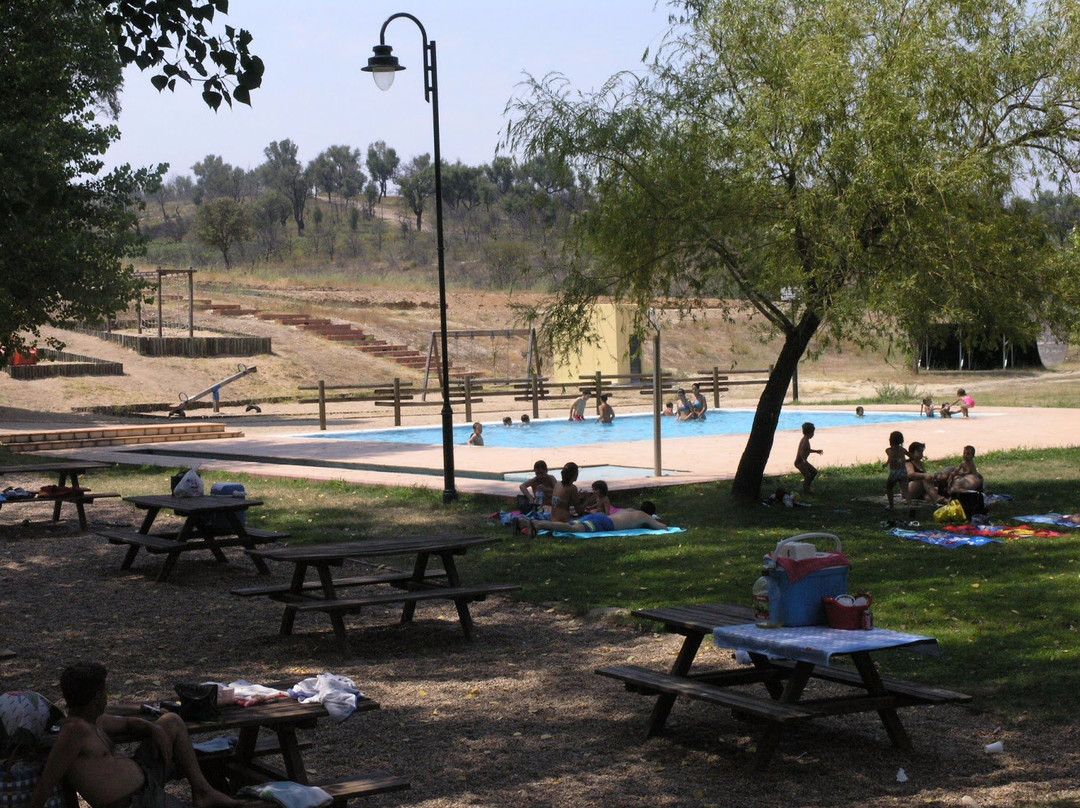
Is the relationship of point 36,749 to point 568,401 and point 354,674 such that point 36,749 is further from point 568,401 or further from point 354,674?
point 568,401

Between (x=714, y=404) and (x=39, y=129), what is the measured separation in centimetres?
1937

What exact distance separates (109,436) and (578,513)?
1475cm

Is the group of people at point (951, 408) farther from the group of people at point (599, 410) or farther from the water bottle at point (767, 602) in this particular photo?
the water bottle at point (767, 602)

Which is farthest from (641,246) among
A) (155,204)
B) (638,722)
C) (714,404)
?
(155,204)

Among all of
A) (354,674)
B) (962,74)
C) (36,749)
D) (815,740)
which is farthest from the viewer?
(962,74)

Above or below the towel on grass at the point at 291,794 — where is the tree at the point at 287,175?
above

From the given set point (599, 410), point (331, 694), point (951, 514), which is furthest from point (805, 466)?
point (599, 410)

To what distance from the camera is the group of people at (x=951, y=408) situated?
25484 mm

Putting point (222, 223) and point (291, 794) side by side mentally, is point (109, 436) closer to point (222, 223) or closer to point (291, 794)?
point (291, 794)

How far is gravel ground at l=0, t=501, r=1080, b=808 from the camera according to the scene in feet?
17.0

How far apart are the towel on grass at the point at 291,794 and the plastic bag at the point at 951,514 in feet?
29.8

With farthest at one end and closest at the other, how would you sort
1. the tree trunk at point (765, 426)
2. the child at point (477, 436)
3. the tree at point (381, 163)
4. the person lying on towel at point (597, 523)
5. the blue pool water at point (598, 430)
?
the tree at point (381, 163) → the blue pool water at point (598, 430) → the child at point (477, 436) → the tree trunk at point (765, 426) → the person lying on towel at point (597, 523)

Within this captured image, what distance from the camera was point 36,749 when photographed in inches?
169

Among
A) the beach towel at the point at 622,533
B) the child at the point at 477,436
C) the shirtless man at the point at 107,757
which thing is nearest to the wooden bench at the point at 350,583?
the beach towel at the point at 622,533
